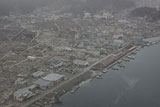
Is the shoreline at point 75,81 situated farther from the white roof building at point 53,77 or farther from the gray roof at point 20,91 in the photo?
the gray roof at point 20,91

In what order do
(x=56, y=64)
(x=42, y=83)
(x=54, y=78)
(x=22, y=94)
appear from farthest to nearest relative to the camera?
(x=56, y=64), (x=54, y=78), (x=42, y=83), (x=22, y=94)

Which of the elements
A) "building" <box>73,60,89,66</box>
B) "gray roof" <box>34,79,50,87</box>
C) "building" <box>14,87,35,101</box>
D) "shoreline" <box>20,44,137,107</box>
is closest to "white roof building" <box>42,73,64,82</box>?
"gray roof" <box>34,79,50,87</box>

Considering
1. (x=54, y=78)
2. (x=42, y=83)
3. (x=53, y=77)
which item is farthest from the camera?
(x=53, y=77)

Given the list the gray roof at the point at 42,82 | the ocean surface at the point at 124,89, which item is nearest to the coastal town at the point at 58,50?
the gray roof at the point at 42,82

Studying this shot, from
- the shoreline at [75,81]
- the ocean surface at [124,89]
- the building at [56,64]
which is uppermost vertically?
the building at [56,64]

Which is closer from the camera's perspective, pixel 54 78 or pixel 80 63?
pixel 54 78

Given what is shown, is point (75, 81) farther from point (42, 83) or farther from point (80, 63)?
point (80, 63)

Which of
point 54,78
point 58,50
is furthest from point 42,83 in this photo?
point 58,50
